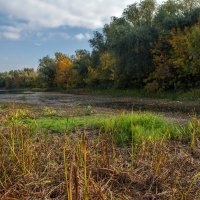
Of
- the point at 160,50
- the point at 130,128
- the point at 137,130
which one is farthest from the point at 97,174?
the point at 160,50

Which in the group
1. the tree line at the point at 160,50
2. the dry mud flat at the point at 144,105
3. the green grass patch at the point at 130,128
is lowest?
the dry mud flat at the point at 144,105

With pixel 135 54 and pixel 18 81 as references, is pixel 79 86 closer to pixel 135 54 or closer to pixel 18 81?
pixel 135 54

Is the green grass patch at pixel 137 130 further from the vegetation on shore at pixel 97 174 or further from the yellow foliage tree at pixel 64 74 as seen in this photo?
the yellow foliage tree at pixel 64 74

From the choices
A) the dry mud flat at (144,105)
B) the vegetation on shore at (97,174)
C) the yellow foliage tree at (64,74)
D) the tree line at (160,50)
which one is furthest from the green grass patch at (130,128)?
the yellow foliage tree at (64,74)

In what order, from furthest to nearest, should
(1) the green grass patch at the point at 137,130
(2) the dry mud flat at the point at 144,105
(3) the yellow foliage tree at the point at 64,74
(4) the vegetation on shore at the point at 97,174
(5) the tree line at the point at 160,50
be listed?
(3) the yellow foliage tree at the point at 64,74 → (5) the tree line at the point at 160,50 → (2) the dry mud flat at the point at 144,105 → (1) the green grass patch at the point at 137,130 → (4) the vegetation on shore at the point at 97,174

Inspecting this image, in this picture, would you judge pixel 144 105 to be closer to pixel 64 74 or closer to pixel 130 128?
pixel 130 128

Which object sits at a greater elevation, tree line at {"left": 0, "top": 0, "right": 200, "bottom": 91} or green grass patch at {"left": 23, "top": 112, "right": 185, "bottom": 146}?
tree line at {"left": 0, "top": 0, "right": 200, "bottom": 91}

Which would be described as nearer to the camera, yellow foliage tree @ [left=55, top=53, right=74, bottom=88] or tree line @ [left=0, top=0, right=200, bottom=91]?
tree line @ [left=0, top=0, right=200, bottom=91]

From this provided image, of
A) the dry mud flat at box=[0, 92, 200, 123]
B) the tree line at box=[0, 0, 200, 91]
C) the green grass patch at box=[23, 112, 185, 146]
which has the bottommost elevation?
the dry mud flat at box=[0, 92, 200, 123]

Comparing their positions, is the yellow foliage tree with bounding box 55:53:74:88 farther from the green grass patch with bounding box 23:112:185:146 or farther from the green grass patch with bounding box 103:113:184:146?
the green grass patch with bounding box 103:113:184:146

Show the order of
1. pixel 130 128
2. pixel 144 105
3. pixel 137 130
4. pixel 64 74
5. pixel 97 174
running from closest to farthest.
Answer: pixel 97 174
pixel 137 130
pixel 130 128
pixel 144 105
pixel 64 74

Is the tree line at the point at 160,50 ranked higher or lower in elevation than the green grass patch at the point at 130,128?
higher

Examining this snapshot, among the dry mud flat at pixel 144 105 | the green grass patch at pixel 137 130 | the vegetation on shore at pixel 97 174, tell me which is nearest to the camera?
the vegetation on shore at pixel 97 174

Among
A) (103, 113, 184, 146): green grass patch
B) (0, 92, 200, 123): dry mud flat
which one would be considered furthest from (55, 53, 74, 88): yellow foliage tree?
(103, 113, 184, 146): green grass patch
